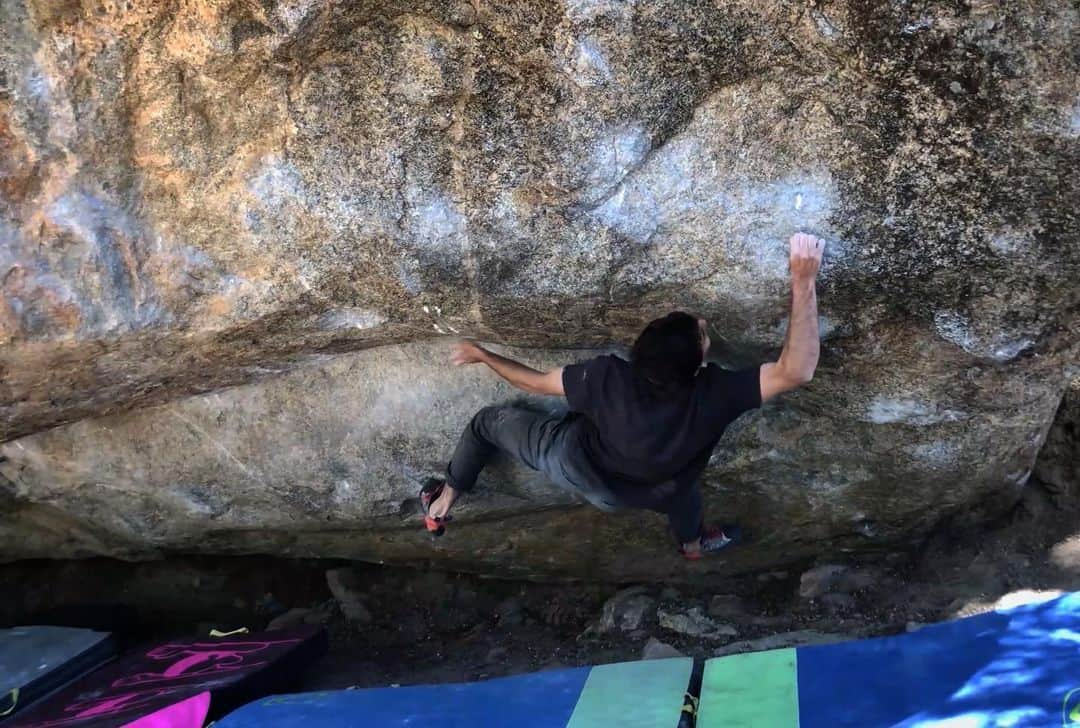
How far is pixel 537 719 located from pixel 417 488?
903mm

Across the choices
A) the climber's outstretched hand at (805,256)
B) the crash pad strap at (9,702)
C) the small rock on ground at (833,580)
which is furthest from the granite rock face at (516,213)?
the crash pad strap at (9,702)

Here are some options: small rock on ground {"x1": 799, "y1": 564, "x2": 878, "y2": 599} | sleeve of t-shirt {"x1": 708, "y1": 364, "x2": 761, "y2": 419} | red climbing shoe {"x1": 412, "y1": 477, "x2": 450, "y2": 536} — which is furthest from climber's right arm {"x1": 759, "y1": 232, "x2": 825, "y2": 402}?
small rock on ground {"x1": 799, "y1": 564, "x2": 878, "y2": 599}

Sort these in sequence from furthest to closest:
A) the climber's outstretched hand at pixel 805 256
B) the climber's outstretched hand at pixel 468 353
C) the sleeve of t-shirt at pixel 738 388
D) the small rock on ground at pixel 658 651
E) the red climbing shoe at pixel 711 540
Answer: the small rock on ground at pixel 658 651, the red climbing shoe at pixel 711 540, the climber's outstretched hand at pixel 468 353, the sleeve of t-shirt at pixel 738 388, the climber's outstretched hand at pixel 805 256

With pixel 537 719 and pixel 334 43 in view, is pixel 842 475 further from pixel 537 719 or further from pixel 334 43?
pixel 334 43

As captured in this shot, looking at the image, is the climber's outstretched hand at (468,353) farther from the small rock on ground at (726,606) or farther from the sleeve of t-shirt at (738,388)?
the small rock on ground at (726,606)

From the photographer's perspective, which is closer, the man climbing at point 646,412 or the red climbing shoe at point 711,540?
the man climbing at point 646,412

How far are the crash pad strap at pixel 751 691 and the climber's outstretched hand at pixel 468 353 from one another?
116 centimetres

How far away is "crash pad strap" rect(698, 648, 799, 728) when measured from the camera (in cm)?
241

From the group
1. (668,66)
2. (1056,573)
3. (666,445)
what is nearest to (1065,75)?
(668,66)

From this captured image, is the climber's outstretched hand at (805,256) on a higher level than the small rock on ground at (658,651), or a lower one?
higher

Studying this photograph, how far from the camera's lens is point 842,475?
302cm

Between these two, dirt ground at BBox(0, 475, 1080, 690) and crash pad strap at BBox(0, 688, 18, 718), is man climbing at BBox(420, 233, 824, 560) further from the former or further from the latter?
crash pad strap at BBox(0, 688, 18, 718)

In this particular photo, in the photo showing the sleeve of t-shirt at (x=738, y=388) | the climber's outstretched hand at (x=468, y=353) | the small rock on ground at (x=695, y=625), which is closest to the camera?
the sleeve of t-shirt at (x=738, y=388)

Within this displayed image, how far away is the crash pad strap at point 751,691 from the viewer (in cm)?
241
